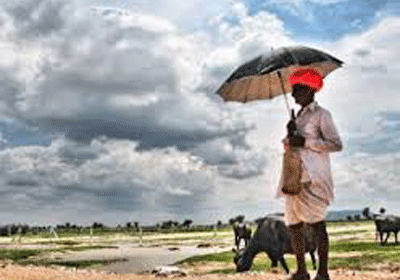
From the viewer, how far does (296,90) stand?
905 centimetres

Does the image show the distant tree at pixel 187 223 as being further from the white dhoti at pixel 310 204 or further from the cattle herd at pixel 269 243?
the white dhoti at pixel 310 204

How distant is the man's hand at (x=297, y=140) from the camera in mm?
8672

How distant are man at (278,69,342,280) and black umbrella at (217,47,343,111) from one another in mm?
980

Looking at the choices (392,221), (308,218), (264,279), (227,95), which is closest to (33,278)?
(264,279)

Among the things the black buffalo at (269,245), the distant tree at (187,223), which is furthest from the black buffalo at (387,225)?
the distant tree at (187,223)

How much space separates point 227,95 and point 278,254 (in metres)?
11.7

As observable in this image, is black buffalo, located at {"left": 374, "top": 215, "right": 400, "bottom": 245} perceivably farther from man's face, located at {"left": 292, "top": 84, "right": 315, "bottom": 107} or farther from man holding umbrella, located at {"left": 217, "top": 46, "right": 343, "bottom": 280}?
man's face, located at {"left": 292, "top": 84, "right": 315, "bottom": 107}

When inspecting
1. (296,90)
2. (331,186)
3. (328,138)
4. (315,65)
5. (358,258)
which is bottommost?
(358,258)

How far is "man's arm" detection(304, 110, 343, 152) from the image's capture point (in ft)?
28.5

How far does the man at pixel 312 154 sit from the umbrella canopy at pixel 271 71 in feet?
3.20

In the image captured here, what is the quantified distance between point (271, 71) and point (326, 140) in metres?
1.64

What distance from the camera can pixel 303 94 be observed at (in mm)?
9000

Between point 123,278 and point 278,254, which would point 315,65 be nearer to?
point 123,278

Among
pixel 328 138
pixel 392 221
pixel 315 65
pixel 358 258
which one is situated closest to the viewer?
pixel 328 138
